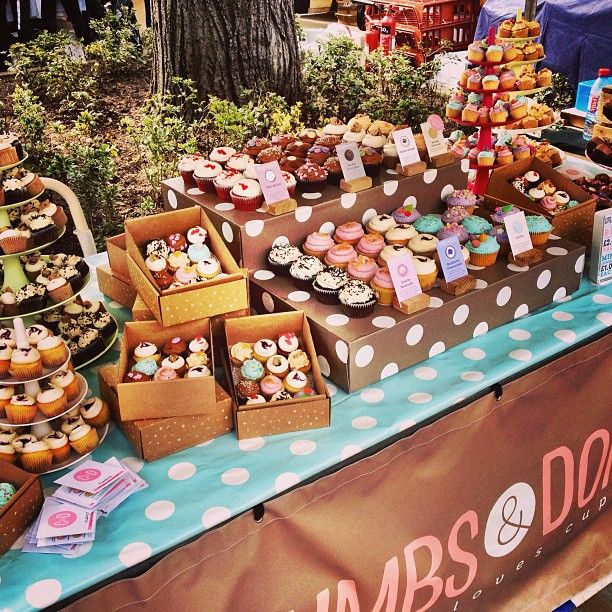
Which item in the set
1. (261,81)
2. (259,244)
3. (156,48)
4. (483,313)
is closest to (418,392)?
(483,313)

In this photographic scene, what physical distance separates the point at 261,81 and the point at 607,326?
3.23 meters

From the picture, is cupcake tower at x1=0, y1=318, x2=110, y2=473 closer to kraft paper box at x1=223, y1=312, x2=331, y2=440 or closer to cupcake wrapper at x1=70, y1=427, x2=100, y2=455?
cupcake wrapper at x1=70, y1=427, x2=100, y2=455

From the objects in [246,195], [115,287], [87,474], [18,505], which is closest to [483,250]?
[246,195]

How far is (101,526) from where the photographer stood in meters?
1.51

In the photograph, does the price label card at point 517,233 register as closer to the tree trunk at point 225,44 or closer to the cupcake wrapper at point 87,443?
the cupcake wrapper at point 87,443

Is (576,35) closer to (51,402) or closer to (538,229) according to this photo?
(538,229)

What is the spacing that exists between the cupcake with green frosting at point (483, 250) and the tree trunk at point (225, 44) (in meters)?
2.95

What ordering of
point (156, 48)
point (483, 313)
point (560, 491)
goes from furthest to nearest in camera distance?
1. point (156, 48)
2. point (560, 491)
3. point (483, 313)

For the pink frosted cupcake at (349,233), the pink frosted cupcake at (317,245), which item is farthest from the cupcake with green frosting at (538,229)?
the pink frosted cupcake at (317,245)

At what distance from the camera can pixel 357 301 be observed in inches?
74.3

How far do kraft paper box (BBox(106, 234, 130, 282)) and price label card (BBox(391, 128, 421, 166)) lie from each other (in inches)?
38.9

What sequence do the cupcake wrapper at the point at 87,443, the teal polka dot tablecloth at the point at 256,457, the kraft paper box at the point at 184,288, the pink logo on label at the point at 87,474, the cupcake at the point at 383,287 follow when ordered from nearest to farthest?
the teal polka dot tablecloth at the point at 256,457, the pink logo on label at the point at 87,474, the cupcake wrapper at the point at 87,443, the kraft paper box at the point at 184,288, the cupcake at the point at 383,287

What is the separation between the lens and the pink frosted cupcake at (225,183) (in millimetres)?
2256

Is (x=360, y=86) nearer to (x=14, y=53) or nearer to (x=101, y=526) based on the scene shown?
(x=14, y=53)
